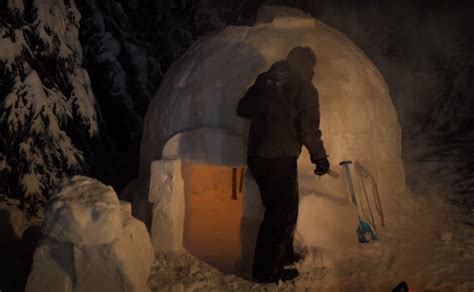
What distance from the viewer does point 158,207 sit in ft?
15.4

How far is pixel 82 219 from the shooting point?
133 inches

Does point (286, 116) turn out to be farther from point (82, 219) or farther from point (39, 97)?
point (39, 97)

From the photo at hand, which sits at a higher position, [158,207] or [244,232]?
[158,207]

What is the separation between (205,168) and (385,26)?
997 centimetres

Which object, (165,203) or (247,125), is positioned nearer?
(165,203)

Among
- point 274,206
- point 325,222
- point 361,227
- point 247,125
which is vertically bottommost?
point 361,227

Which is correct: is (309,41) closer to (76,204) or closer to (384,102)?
(384,102)

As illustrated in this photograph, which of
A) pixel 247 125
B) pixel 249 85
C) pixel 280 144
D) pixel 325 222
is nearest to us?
pixel 280 144

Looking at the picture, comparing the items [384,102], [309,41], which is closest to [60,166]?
[309,41]

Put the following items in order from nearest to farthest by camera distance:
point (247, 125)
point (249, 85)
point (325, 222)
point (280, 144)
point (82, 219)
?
point (82, 219)
point (280, 144)
point (325, 222)
point (247, 125)
point (249, 85)

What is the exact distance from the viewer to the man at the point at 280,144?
399cm

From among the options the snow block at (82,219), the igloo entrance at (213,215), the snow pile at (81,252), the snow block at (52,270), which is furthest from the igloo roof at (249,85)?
the snow block at (52,270)

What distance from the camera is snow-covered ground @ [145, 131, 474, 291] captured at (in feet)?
13.6

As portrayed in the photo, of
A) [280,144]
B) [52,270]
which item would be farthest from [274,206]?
[52,270]
